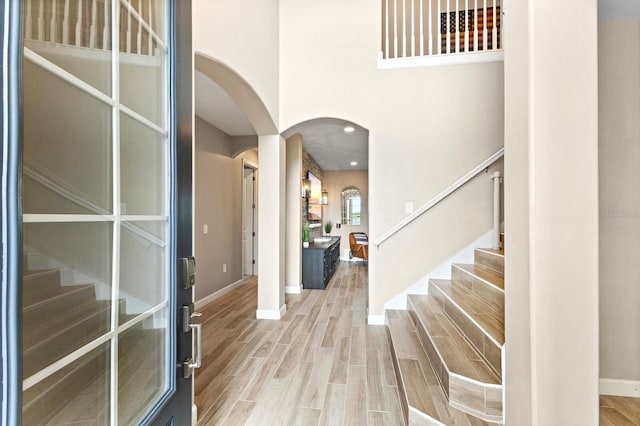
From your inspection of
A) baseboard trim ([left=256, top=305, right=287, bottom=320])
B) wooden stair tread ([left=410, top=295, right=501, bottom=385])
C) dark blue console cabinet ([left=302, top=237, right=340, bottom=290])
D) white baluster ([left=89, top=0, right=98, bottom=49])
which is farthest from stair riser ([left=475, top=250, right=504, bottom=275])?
white baluster ([left=89, top=0, right=98, bottom=49])

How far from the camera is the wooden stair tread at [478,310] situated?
5.84 feet

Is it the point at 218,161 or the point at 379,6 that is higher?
the point at 379,6

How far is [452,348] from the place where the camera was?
195 cm

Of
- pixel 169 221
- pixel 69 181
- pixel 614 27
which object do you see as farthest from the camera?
pixel 614 27

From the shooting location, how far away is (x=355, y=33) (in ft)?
11.2

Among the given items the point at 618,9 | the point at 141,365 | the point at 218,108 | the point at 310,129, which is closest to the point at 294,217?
the point at 310,129

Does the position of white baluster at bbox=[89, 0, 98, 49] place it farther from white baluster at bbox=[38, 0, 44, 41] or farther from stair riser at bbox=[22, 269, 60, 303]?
stair riser at bbox=[22, 269, 60, 303]

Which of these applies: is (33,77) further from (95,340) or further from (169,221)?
(95,340)

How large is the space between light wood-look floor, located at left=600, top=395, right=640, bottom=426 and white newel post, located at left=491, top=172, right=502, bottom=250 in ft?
5.08

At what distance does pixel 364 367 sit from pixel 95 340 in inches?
83.0

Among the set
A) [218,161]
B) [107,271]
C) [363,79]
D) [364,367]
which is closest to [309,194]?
[218,161]

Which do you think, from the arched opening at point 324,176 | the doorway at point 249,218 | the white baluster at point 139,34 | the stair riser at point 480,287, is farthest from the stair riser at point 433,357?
the doorway at point 249,218

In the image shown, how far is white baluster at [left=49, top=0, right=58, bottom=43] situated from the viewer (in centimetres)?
62

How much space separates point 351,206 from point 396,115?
220 inches
